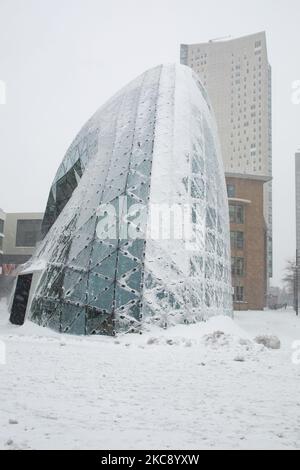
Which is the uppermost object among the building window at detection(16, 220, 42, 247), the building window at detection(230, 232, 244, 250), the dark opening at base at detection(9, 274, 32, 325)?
the building window at detection(16, 220, 42, 247)

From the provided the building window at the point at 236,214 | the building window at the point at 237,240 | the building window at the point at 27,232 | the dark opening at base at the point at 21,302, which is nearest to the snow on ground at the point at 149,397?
the dark opening at base at the point at 21,302

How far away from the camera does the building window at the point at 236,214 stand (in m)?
59.8

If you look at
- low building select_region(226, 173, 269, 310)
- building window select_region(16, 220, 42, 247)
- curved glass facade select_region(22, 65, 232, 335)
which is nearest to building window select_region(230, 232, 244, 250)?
low building select_region(226, 173, 269, 310)

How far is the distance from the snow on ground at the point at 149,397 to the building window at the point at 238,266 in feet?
146

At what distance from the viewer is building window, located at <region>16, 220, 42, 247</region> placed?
7312cm

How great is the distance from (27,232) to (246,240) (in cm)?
3428

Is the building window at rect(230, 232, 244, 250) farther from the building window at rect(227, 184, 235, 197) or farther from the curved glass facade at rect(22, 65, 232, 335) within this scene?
the curved glass facade at rect(22, 65, 232, 335)

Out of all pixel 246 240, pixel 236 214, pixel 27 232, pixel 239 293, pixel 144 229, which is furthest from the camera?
pixel 27 232

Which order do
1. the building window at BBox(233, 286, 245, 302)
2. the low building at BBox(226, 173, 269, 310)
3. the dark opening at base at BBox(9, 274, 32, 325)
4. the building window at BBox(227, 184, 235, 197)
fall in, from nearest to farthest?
1. the dark opening at base at BBox(9, 274, 32, 325)
2. the building window at BBox(233, 286, 245, 302)
3. the low building at BBox(226, 173, 269, 310)
4. the building window at BBox(227, 184, 235, 197)

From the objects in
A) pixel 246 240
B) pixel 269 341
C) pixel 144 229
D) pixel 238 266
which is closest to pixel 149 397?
pixel 269 341

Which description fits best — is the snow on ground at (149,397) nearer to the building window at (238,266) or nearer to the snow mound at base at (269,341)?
the snow mound at base at (269,341)

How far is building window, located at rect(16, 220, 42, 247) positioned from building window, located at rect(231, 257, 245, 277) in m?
31.3

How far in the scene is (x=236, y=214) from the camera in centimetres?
6009

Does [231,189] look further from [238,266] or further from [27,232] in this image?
[27,232]
